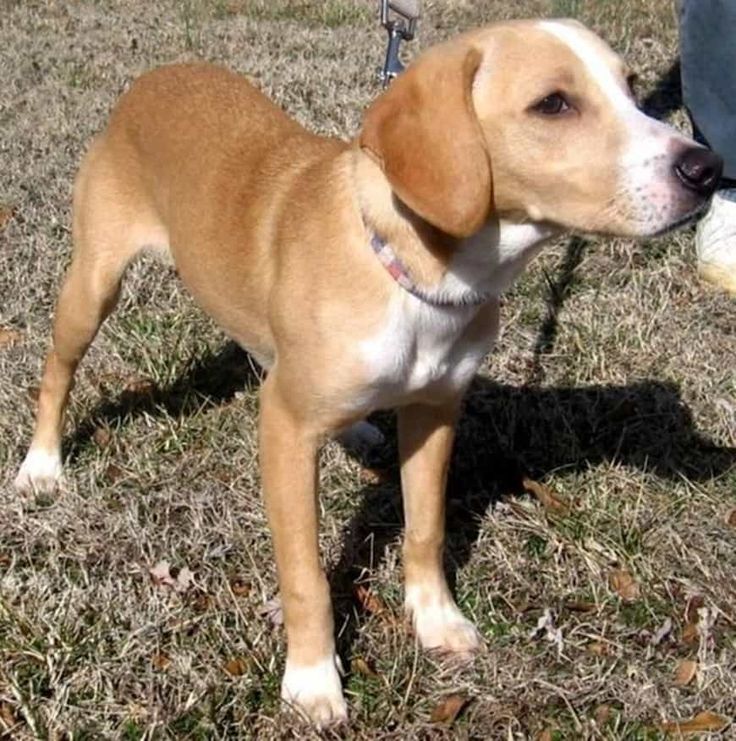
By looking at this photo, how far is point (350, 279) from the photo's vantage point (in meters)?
2.88

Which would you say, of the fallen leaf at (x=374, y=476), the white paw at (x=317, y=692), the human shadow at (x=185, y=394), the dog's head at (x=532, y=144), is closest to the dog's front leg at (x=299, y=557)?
the white paw at (x=317, y=692)

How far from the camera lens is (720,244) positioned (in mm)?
5328

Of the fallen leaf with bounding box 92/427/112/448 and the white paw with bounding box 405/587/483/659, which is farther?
the fallen leaf with bounding box 92/427/112/448

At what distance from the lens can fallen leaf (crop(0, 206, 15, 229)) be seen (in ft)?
19.4

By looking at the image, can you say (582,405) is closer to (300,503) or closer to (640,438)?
(640,438)

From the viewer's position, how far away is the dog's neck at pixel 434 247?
279cm

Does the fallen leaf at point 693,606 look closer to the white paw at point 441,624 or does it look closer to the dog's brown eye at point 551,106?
the white paw at point 441,624

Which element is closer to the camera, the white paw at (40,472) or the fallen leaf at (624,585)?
the fallen leaf at (624,585)

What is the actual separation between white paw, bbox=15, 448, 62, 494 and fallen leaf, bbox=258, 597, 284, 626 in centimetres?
94

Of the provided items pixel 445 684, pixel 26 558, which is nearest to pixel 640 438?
pixel 445 684

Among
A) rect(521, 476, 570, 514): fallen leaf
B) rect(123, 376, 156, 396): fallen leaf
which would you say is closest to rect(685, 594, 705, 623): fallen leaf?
rect(521, 476, 570, 514): fallen leaf

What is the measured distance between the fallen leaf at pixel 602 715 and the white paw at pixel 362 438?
4.57ft

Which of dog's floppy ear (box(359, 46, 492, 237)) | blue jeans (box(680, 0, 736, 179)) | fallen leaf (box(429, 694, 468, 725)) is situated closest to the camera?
dog's floppy ear (box(359, 46, 492, 237))

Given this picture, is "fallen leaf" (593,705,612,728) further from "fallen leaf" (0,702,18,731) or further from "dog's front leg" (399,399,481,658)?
"fallen leaf" (0,702,18,731)
